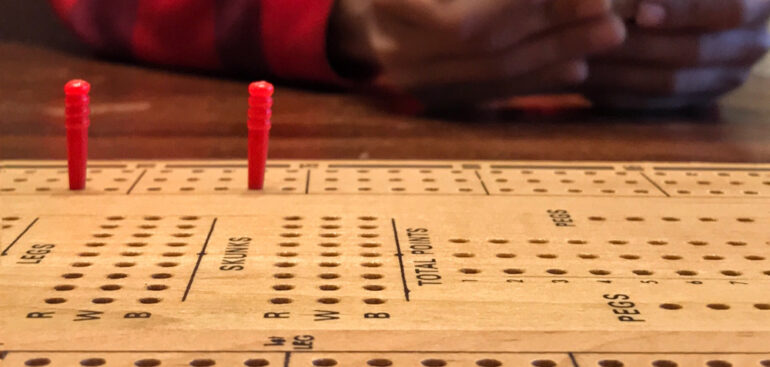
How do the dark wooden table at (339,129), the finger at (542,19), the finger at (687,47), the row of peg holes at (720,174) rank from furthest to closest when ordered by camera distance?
the finger at (687,47) < the finger at (542,19) < the dark wooden table at (339,129) < the row of peg holes at (720,174)

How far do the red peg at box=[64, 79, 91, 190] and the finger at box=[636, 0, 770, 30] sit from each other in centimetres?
96

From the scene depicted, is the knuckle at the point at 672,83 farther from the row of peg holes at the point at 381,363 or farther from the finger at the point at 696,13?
the row of peg holes at the point at 381,363

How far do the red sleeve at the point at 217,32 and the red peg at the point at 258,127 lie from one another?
2.61ft

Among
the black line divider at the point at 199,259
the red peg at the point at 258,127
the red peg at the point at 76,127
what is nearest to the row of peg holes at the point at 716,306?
the black line divider at the point at 199,259

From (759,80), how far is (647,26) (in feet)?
2.98

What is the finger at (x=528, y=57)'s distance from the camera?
129 centimetres

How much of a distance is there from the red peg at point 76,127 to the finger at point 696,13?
0.96 metres

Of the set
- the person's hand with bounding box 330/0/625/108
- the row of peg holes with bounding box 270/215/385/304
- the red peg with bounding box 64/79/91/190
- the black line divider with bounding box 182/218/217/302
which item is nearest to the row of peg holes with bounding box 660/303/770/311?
the row of peg holes with bounding box 270/215/385/304

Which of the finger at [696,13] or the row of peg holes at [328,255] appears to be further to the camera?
the finger at [696,13]

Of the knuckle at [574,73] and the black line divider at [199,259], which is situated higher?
the knuckle at [574,73]

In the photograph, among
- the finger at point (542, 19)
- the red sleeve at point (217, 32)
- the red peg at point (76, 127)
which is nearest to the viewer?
the red peg at point (76, 127)

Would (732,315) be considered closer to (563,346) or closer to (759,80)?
(563,346)

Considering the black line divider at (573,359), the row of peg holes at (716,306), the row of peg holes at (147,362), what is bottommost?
the black line divider at (573,359)

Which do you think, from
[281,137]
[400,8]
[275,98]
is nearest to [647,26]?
[400,8]
